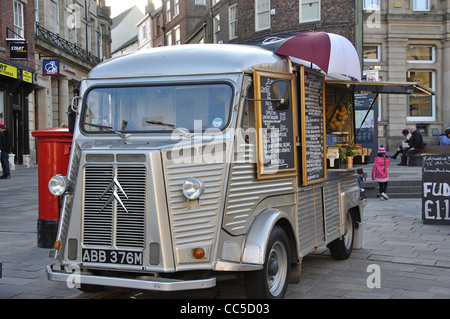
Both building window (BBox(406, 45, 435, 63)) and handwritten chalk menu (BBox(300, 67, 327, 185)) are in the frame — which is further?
building window (BBox(406, 45, 435, 63))

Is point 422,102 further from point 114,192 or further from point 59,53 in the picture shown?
point 114,192

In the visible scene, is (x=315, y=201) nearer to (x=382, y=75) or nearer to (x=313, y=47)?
(x=313, y=47)

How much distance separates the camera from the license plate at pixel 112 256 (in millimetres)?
4592

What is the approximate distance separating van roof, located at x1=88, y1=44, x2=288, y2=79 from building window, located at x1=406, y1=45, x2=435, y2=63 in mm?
27393

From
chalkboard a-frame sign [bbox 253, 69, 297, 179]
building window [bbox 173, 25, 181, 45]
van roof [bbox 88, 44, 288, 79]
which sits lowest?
chalkboard a-frame sign [bbox 253, 69, 297, 179]

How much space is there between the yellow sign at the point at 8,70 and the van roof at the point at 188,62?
19.3 metres

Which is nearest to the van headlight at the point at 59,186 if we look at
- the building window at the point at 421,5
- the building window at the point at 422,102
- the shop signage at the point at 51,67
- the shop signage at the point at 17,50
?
the shop signage at the point at 17,50

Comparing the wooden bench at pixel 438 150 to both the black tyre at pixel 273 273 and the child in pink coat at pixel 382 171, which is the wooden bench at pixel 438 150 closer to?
the child in pink coat at pixel 382 171

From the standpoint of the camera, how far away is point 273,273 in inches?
208

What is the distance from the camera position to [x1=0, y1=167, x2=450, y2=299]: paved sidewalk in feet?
19.0

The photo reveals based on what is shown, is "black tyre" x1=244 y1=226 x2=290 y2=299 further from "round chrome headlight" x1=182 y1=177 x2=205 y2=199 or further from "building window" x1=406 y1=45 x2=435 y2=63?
"building window" x1=406 y1=45 x2=435 y2=63

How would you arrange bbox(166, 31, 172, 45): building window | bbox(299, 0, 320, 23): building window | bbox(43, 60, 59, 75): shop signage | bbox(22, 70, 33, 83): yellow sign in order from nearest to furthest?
bbox(22, 70, 33, 83): yellow sign < bbox(43, 60, 59, 75): shop signage < bbox(299, 0, 320, 23): building window < bbox(166, 31, 172, 45): building window

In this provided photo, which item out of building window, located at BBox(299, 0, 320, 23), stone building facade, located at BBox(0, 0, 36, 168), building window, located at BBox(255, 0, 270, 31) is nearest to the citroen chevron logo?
stone building facade, located at BBox(0, 0, 36, 168)

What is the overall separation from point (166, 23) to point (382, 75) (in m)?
28.0
